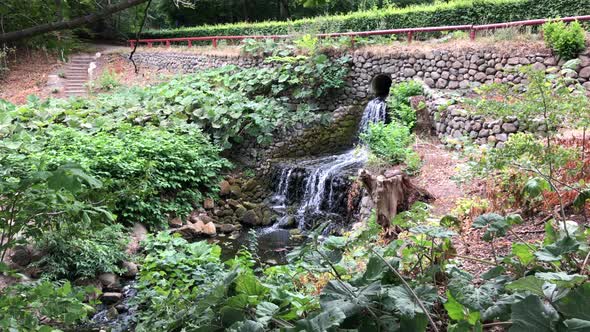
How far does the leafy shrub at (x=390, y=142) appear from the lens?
838 cm

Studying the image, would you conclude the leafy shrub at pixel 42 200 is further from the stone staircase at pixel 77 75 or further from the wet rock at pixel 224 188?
the stone staircase at pixel 77 75

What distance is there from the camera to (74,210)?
241 centimetres

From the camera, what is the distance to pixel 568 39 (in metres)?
8.25

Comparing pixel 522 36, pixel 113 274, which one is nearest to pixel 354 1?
pixel 522 36

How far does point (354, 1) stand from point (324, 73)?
17.5m

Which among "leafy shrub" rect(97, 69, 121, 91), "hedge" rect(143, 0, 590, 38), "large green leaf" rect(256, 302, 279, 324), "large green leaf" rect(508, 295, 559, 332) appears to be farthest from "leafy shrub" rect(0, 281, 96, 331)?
"leafy shrub" rect(97, 69, 121, 91)

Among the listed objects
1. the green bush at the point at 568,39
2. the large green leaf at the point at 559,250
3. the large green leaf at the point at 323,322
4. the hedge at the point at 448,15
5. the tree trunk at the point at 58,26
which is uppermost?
the hedge at the point at 448,15

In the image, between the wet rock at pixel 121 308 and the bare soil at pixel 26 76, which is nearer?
the wet rock at pixel 121 308

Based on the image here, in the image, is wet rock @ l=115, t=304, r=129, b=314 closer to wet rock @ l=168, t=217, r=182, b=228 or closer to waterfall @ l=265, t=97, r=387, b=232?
wet rock @ l=168, t=217, r=182, b=228

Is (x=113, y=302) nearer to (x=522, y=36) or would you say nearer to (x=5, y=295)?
(x=5, y=295)

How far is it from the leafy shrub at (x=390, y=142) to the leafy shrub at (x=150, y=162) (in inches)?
138

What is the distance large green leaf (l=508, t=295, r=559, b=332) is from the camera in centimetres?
140

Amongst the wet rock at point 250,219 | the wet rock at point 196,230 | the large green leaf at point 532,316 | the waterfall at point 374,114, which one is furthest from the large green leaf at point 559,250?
the waterfall at point 374,114

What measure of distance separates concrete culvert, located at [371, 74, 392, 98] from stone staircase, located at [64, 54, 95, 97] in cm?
1043
